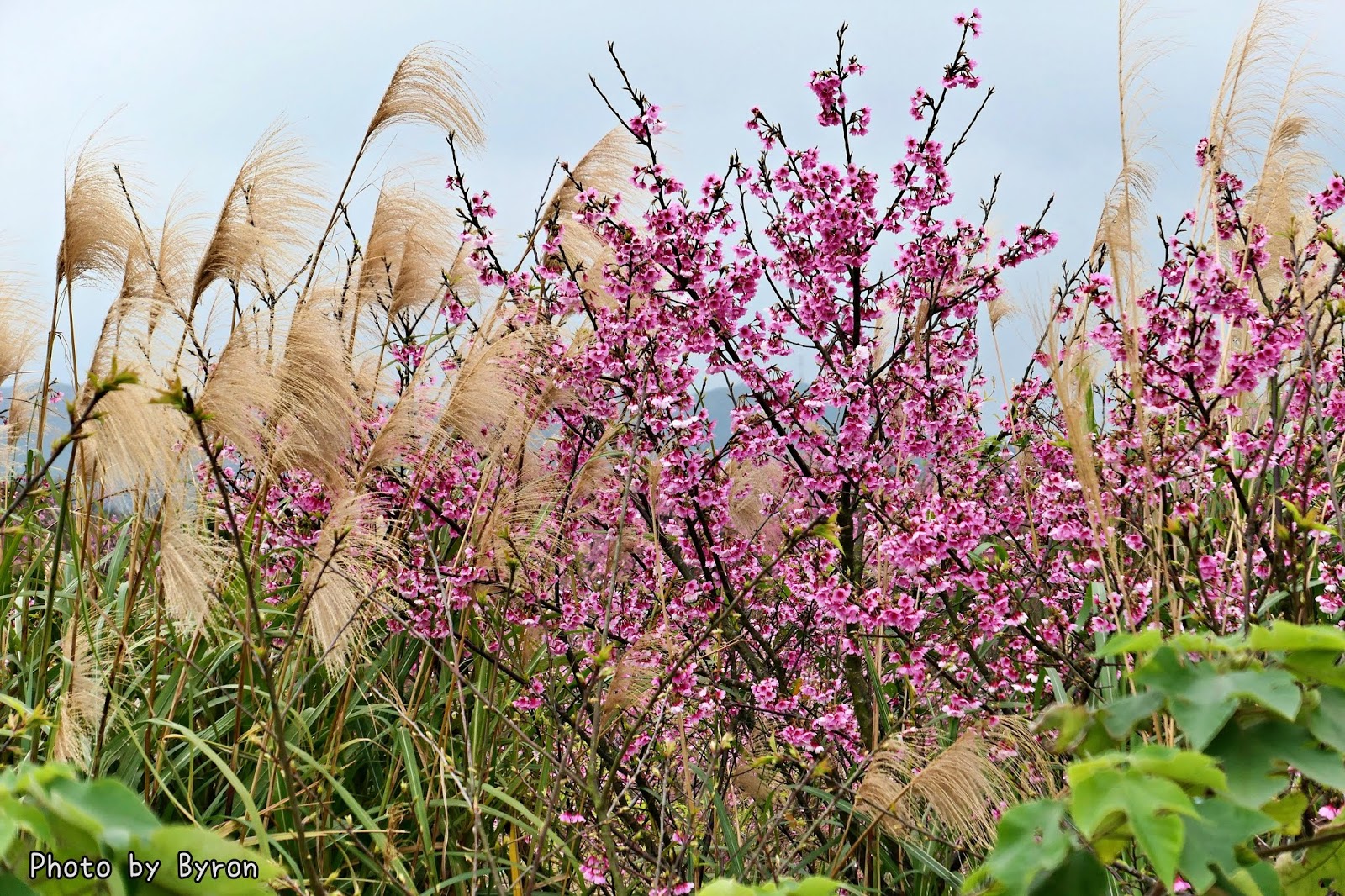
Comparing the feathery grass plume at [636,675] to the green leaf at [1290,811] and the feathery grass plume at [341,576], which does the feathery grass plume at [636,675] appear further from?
the green leaf at [1290,811]

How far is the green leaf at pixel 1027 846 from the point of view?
0.97 metres

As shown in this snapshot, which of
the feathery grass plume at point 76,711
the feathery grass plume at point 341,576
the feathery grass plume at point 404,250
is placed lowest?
the feathery grass plume at point 76,711

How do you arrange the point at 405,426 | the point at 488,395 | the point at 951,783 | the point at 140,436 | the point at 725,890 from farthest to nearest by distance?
the point at 488,395, the point at 405,426, the point at 140,436, the point at 951,783, the point at 725,890

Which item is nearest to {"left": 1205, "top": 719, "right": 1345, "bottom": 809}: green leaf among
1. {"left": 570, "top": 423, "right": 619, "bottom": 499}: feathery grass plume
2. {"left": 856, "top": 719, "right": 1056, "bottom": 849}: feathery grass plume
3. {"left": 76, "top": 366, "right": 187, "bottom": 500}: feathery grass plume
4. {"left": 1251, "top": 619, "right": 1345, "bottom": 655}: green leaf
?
{"left": 1251, "top": 619, "right": 1345, "bottom": 655}: green leaf

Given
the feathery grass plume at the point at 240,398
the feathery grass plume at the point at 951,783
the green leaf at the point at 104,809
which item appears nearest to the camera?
the green leaf at the point at 104,809

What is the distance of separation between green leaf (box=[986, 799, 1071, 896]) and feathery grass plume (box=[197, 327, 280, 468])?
1.70 meters

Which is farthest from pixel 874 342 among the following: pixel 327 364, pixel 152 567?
pixel 152 567

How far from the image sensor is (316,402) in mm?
2391

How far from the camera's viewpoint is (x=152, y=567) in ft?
9.88

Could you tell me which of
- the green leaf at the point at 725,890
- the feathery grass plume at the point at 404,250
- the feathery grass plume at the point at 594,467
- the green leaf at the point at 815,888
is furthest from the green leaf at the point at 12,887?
the feathery grass plume at the point at 404,250

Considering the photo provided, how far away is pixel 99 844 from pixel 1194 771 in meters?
0.99

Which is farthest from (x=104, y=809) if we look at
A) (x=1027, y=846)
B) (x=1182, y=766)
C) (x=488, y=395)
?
(x=488, y=395)

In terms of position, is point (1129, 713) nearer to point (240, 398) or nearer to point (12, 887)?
point (12, 887)

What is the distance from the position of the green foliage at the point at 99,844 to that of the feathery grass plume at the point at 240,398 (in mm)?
1251
